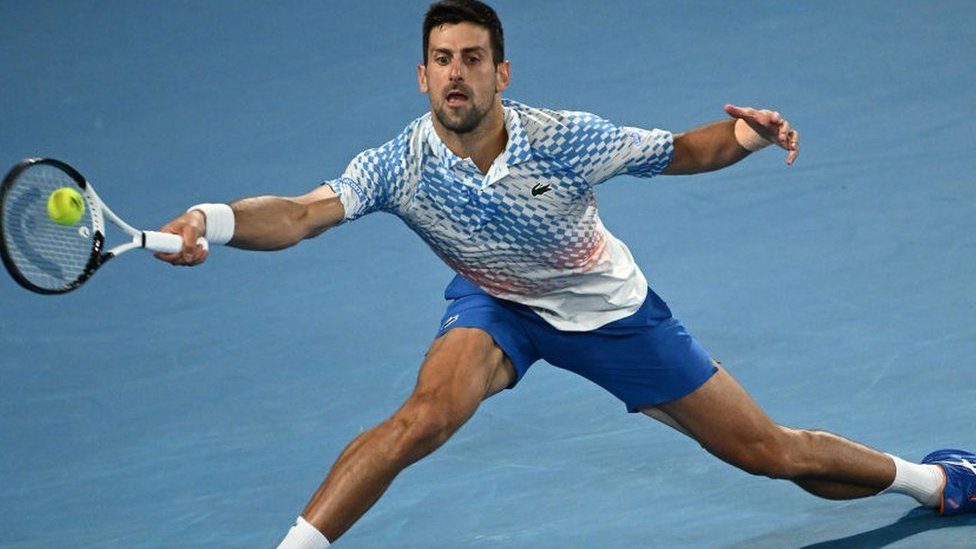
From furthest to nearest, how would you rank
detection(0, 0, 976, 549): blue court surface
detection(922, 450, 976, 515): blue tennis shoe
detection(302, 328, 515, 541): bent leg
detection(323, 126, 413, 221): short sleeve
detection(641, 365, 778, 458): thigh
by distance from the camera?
detection(0, 0, 976, 549): blue court surface → detection(922, 450, 976, 515): blue tennis shoe → detection(641, 365, 778, 458): thigh → detection(323, 126, 413, 221): short sleeve → detection(302, 328, 515, 541): bent leg

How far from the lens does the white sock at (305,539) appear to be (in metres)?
4.97

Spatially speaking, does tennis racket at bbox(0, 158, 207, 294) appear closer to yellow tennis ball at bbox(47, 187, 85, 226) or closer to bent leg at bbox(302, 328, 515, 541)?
yellow tennis ball at bbox(47, 187, 85, 226)

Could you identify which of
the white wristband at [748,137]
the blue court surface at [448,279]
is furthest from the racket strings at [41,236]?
the white wristband at [748,137]

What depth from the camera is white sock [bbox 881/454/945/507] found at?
5.84m

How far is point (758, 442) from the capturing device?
5.60m

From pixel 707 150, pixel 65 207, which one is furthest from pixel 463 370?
pixel 65 207

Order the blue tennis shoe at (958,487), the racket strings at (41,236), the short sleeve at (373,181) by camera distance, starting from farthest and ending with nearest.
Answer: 1. the blue tennis shoe at (958,487)
2. the short sleeve at (373,181)
3. the racket strings at (41,236)

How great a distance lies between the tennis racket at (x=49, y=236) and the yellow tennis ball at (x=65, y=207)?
130mm

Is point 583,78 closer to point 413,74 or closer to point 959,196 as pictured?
point 413,74

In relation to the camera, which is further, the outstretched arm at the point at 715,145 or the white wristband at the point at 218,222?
the outstretched arm at the point at 715,145

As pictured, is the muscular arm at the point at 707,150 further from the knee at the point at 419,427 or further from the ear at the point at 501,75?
the knee at the point at 419,427

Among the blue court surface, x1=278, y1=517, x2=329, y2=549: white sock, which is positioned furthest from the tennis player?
x1=278, y1=517, x2=329, y2=549: white sock

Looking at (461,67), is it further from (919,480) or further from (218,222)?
(919,480)

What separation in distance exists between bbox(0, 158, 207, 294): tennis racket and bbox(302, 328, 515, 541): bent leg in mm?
797
